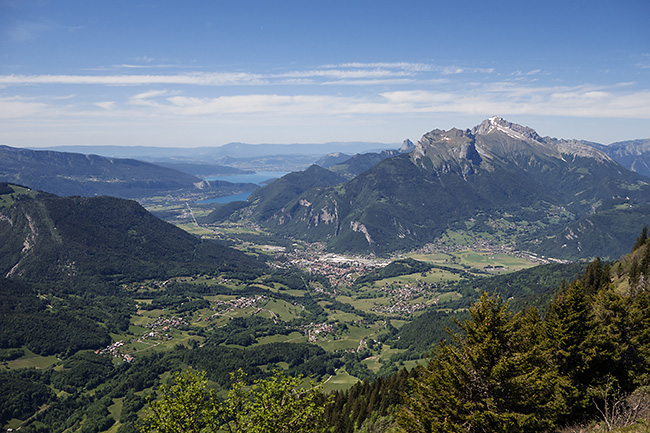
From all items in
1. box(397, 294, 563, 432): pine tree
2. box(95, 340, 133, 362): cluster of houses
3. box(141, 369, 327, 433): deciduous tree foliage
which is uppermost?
box(397, 294, 563, 432): pine tree

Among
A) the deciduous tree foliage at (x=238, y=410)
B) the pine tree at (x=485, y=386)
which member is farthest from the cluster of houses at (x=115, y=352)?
the pine tree at (x=485, y=386)

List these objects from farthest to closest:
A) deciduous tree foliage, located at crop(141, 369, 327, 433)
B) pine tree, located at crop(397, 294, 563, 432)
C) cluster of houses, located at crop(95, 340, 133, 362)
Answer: cluster of houses, located at crop(95, 340, 133, 362)
deciduous tree foliage, located at crop(141, 369, 327, 433)
pine tree, located at crop(397, 294, 563, 432)

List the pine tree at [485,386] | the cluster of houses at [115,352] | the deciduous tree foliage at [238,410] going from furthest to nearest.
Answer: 1. the cluster of houses at [115,352]
2. the deciduous tree foliage at [238,410]
3. the pine tree at [485,386]

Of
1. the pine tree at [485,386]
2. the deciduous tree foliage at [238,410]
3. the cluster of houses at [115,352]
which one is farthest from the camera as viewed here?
the cluster of houses at [115,352]

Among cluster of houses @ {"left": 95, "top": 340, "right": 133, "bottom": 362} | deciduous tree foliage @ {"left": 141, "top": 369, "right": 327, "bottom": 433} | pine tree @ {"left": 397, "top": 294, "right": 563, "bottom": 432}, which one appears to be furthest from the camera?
cluster of houses @ {"left": 95, "top": 340, "right": 133, "bottom": 362}

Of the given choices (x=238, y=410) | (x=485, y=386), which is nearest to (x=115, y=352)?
(x=238, y=410)

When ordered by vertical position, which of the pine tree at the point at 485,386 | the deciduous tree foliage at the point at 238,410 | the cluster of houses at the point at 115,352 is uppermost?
the pine tree at the point at 485,386

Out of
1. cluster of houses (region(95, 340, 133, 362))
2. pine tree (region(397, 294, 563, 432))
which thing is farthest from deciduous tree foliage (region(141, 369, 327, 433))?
cluster of houses (region(95, 340, 133, 362))

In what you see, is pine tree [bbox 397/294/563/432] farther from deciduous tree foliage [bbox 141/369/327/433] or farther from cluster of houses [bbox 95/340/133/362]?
cluster of houses [bbox 95/340/133/362]

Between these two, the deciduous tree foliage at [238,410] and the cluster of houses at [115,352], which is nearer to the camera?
the deciduous tree foliage at [238,410]

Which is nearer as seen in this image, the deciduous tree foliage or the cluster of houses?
the deciduous tree foliage

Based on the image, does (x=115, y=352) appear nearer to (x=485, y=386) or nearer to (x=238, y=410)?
(x=238, y=410)

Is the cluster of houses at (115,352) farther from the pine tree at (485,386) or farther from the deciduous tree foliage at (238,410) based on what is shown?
the pine tree at (485,386)

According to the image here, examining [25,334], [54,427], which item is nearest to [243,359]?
[54,427]
